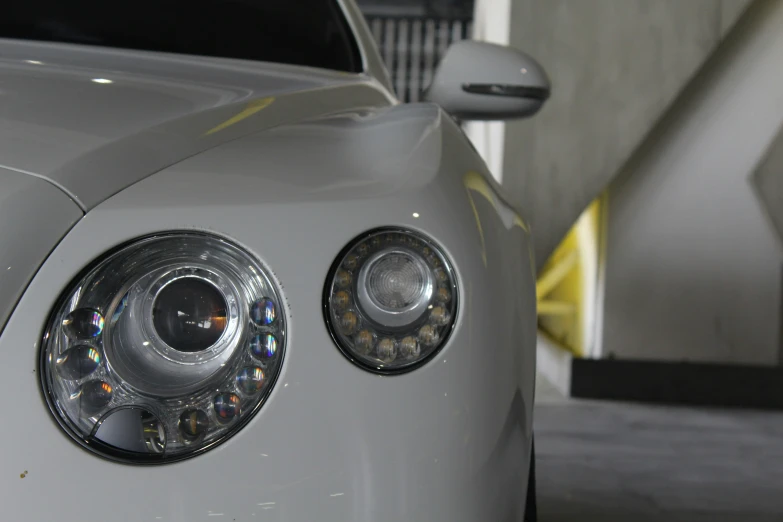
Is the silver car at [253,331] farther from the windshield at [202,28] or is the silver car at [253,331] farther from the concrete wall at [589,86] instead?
the concrete wall at [589,86]

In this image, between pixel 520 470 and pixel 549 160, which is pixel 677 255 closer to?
pixel 549 160

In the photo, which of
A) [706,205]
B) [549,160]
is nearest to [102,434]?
[549,160]

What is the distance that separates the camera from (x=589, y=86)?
354cm

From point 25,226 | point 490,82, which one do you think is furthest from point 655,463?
point 25,226

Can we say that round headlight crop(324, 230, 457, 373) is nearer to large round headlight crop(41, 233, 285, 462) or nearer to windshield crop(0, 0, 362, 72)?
large round headlight crop(41, 233, 285, 462)

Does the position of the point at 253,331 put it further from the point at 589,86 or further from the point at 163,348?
the point at 589,86

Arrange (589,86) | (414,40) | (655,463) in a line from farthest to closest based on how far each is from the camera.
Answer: (414,40) < (589,86) < (655,463)

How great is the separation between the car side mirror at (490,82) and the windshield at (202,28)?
0.62 ft

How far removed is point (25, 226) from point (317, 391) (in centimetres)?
27

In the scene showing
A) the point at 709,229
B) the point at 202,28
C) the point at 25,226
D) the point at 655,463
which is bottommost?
the point at 655,463

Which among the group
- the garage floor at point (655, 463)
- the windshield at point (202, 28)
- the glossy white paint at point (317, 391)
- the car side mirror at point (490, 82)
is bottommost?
the garage floor at point (655, 463)

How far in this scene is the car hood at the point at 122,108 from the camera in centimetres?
68

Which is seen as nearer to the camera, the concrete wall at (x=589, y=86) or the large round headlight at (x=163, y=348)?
the large round headlight at (x=163, y=348)

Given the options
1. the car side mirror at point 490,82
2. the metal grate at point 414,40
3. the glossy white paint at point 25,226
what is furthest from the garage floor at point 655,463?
the metal grate at point 414,40
